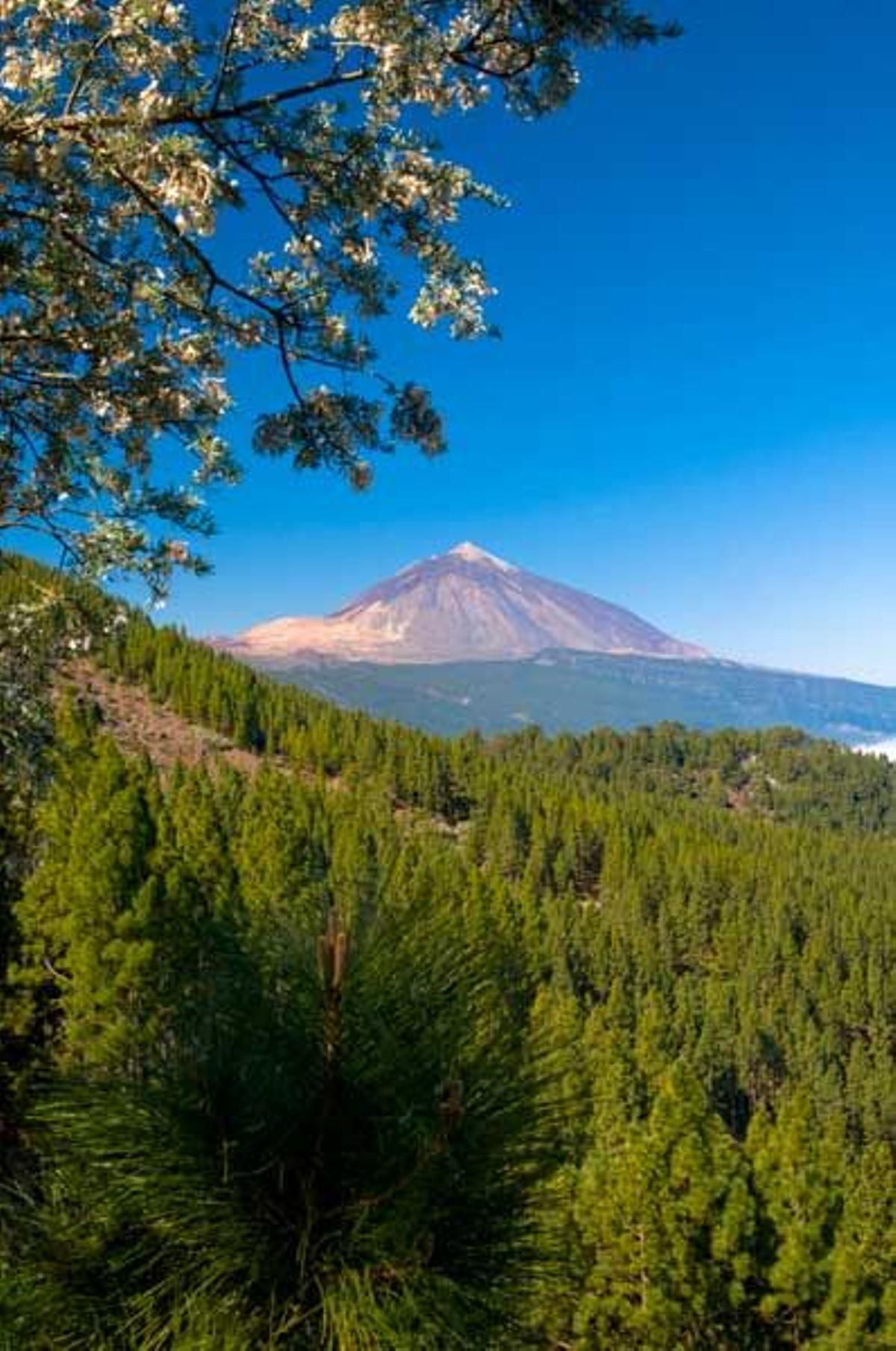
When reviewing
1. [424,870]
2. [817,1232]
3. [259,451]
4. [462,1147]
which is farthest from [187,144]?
[817,1232]

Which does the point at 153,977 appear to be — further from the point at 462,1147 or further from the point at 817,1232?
the point at 817,1232

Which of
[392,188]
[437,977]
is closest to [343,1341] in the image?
[437,977]

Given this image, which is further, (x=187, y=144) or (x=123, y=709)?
(x=123, y=709)

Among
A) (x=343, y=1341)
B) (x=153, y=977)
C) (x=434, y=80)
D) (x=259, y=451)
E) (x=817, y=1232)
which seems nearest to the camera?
(x=343, y=1341)

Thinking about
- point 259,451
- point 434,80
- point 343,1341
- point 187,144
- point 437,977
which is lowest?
point 343,1341

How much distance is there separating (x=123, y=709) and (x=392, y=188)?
495ft

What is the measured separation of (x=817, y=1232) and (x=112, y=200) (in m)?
35.7

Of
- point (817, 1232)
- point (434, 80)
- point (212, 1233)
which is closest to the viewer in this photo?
point (212, 1233)

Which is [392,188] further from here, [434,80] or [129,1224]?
[129,1224]

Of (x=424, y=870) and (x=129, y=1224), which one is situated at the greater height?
(x=424, y=870)

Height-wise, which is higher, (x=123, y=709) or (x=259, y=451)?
(x=259, y=451)

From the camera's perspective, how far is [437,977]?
12.1 feet

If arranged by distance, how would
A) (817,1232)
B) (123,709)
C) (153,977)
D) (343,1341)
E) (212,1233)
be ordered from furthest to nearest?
(123,709), (817,1232), (153,977), (212,1233), (343,1341)

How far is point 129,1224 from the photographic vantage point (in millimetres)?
3578
